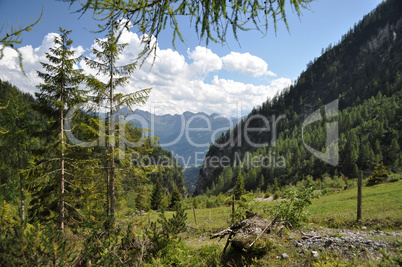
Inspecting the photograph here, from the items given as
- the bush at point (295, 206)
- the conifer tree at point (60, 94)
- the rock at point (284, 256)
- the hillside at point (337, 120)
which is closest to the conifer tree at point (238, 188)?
the bush at point (295, 206)

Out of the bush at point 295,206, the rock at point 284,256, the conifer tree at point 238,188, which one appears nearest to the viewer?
the rock at point 284,256

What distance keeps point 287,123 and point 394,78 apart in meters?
67.6

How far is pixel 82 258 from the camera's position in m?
3.45

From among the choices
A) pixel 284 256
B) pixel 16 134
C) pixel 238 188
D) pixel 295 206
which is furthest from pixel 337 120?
pixel 16 134

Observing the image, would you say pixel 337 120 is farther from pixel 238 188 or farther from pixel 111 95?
pixel 111 95

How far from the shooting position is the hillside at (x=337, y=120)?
72438mm

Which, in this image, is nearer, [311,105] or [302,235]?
[302,235]

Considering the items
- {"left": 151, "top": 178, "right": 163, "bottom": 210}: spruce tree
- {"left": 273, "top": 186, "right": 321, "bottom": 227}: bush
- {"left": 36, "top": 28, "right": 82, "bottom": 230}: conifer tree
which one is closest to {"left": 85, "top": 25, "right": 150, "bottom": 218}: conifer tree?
{"left": 36, "top": 28, "right": 82, "bottom": 230}: conifer tree

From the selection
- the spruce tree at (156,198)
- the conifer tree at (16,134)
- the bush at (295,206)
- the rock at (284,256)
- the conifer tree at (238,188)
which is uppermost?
the conifer tree at (16,134)

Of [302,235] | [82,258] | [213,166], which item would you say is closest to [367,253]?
[302,235]

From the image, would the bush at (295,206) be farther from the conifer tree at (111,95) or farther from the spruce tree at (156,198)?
the spruce tree at (156,198)

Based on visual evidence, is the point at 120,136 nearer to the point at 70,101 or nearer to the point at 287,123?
the point at 70,101

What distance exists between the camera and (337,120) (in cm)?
10094

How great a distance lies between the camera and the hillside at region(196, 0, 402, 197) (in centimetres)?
7244
